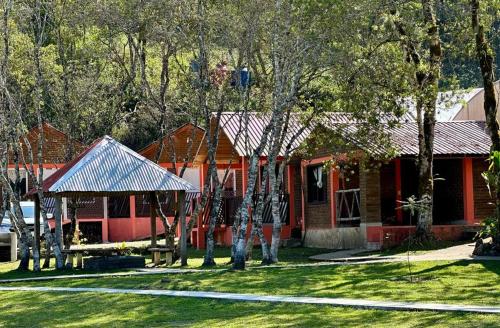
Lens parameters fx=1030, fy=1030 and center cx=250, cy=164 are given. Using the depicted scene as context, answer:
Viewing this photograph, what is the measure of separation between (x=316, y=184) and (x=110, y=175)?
9933 millimetres

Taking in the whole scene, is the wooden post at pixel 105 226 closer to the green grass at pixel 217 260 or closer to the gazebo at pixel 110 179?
the green grass at pixel 217 260

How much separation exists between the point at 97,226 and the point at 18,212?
18496 millimetres

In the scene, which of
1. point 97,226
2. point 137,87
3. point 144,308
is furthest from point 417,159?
point 97,226

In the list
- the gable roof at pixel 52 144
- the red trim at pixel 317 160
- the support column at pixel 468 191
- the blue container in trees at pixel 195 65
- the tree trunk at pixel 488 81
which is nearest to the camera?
the tree trunk at pixel 488 81

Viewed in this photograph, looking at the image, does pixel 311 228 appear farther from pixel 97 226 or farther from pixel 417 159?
pixel 97 226

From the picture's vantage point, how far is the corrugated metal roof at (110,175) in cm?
2575

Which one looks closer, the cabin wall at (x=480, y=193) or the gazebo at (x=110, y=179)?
the gazebo at (x=110, y=179)

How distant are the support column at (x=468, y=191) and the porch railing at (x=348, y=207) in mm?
3223

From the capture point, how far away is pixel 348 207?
105 feet

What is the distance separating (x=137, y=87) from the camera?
105 feet

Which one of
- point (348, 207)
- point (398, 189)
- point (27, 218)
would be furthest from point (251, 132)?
point (27, 218)

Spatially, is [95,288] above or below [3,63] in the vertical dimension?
below

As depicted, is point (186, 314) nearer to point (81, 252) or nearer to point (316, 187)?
point (81, 252)

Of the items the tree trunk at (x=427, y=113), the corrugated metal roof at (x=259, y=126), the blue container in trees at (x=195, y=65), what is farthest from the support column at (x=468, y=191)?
the blue container in trees at (x=195, y=65)
